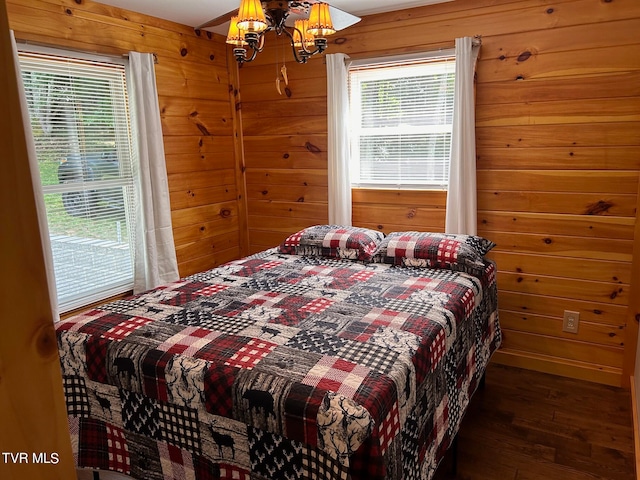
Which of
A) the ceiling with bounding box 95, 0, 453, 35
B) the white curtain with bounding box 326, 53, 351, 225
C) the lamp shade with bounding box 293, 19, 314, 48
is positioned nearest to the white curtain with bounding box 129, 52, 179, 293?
the ceiling with bounding box 95, 0, 453, 35

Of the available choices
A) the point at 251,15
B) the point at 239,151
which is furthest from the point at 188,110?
the point at 251,15

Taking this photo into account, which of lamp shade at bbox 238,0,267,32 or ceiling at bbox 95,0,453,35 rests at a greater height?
ceiling at bbox 95,0,453,35

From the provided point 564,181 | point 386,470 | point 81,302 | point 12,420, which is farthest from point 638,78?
point 81,302

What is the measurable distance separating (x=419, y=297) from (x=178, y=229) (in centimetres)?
200

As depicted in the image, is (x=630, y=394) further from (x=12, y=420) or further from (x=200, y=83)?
(x=200, y=83)

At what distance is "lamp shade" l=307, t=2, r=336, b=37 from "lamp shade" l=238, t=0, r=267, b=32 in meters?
0.28

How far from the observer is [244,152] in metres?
4.01

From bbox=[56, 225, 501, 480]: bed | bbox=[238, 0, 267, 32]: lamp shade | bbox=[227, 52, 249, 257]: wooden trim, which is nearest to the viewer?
bbox=[56, 225, 501, 480]: bed

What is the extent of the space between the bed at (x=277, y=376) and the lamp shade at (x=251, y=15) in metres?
1.15

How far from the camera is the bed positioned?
4.69 feet

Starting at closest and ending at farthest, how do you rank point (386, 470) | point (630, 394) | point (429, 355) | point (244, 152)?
point (386, 470) → point (429, 355) → point (630, 394) → point (244, 152)

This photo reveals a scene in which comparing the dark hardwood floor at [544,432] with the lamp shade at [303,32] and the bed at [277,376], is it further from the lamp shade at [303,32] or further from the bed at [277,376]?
the lamp shade at [303,32]

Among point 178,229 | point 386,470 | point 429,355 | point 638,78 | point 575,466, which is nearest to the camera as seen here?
point 386,470

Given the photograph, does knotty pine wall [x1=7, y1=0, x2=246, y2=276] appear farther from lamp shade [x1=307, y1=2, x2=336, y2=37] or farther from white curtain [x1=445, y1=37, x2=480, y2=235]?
white curtain [x1=445, y1=37, x2=480, y2=235]
